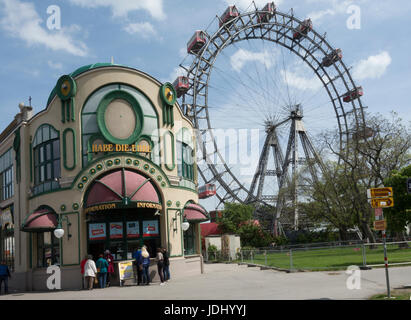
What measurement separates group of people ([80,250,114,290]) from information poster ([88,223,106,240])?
1577 millimetres

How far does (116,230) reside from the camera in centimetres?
2312

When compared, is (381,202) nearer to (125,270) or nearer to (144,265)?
(144,265)

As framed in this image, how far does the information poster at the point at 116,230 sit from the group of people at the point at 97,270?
155 centimetres

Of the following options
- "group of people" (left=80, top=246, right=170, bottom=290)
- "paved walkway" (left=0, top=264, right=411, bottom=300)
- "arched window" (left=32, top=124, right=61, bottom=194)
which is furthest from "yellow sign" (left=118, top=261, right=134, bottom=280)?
"arched window" (left=32, top=124, right=61, bottom=194)

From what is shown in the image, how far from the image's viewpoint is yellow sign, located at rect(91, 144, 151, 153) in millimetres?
23227

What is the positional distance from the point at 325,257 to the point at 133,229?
1646cm

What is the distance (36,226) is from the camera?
885 inches

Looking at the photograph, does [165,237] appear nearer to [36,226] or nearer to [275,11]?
[36,226]

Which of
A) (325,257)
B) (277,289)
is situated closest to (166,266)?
(277,289)

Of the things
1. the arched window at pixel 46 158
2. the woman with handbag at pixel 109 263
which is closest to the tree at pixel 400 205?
the woman with handbag at pixel 109 263

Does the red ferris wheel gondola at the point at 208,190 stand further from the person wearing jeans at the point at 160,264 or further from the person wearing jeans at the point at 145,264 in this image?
the person wearing jeans at the point at 145,264

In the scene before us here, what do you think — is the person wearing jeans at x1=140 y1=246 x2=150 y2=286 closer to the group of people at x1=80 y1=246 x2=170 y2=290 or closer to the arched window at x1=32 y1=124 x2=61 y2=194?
the group of people at x1=80 y1=246 x2=170 y2=290

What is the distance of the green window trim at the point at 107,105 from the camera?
23531 millimetres
